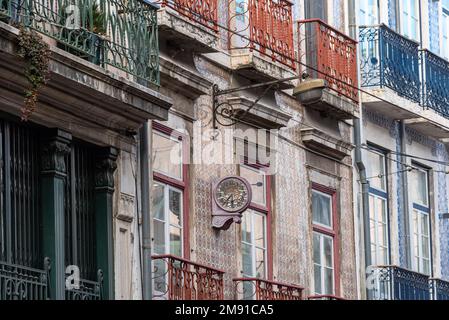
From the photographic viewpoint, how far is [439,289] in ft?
104

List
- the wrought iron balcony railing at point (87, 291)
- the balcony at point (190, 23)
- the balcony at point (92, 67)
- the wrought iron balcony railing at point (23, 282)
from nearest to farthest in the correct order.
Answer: the wrought iron balcony railing at point (23, 282)
the balcony at point (92, 67)
the wrought iron balcony railing at point (87, 291)
the balcony at point (190, 23)

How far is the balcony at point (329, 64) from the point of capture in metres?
28.9

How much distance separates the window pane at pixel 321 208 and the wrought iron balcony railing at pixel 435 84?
3.16 m

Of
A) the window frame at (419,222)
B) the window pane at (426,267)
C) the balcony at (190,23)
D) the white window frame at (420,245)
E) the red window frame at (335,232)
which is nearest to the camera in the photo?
the balcony at (190,23)

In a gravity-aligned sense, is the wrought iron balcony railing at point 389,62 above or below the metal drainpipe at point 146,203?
above

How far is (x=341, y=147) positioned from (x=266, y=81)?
8.43 feet

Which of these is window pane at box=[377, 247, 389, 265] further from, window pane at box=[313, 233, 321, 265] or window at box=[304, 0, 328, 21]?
window at box=[304, 0, 328, 21]

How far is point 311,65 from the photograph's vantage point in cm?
2900

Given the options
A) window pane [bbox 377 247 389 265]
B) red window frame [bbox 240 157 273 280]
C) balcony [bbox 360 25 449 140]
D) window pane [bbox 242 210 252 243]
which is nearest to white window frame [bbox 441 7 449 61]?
balcony [bbox 360 25 449 140]

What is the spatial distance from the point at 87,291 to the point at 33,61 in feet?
9.87

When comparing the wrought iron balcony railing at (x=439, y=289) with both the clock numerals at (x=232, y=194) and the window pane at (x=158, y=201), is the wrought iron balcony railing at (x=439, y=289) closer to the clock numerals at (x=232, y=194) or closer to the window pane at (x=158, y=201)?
the clock numerals at (x=232, y=194)

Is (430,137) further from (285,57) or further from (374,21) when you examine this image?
(285,57)

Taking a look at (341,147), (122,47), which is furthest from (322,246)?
(122,47)

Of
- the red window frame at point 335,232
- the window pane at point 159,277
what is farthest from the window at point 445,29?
the window pane at point 159,277
